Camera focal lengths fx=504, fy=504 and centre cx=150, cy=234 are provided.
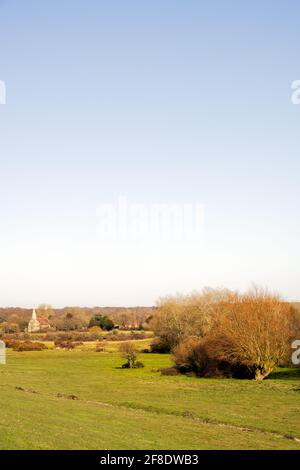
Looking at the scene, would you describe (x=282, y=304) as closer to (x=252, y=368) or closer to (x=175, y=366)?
(x=252, y=368)

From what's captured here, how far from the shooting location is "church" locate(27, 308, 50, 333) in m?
152

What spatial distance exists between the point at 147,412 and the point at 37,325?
444ft

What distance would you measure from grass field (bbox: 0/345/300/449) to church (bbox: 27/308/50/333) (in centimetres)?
10412

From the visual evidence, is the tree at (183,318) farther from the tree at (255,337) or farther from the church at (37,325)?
the church at (37,325)

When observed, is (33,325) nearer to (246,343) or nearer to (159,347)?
(159,347)

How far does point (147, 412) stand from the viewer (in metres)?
28.5

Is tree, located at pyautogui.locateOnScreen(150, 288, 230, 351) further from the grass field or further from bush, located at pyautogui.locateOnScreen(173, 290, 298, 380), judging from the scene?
the grass field

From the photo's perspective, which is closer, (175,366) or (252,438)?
(252,438)

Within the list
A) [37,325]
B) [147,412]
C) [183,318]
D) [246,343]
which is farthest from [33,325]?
[147,412]

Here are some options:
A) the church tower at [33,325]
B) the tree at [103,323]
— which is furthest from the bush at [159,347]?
the church tower at [33,325]

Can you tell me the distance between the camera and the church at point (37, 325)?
152 metres
